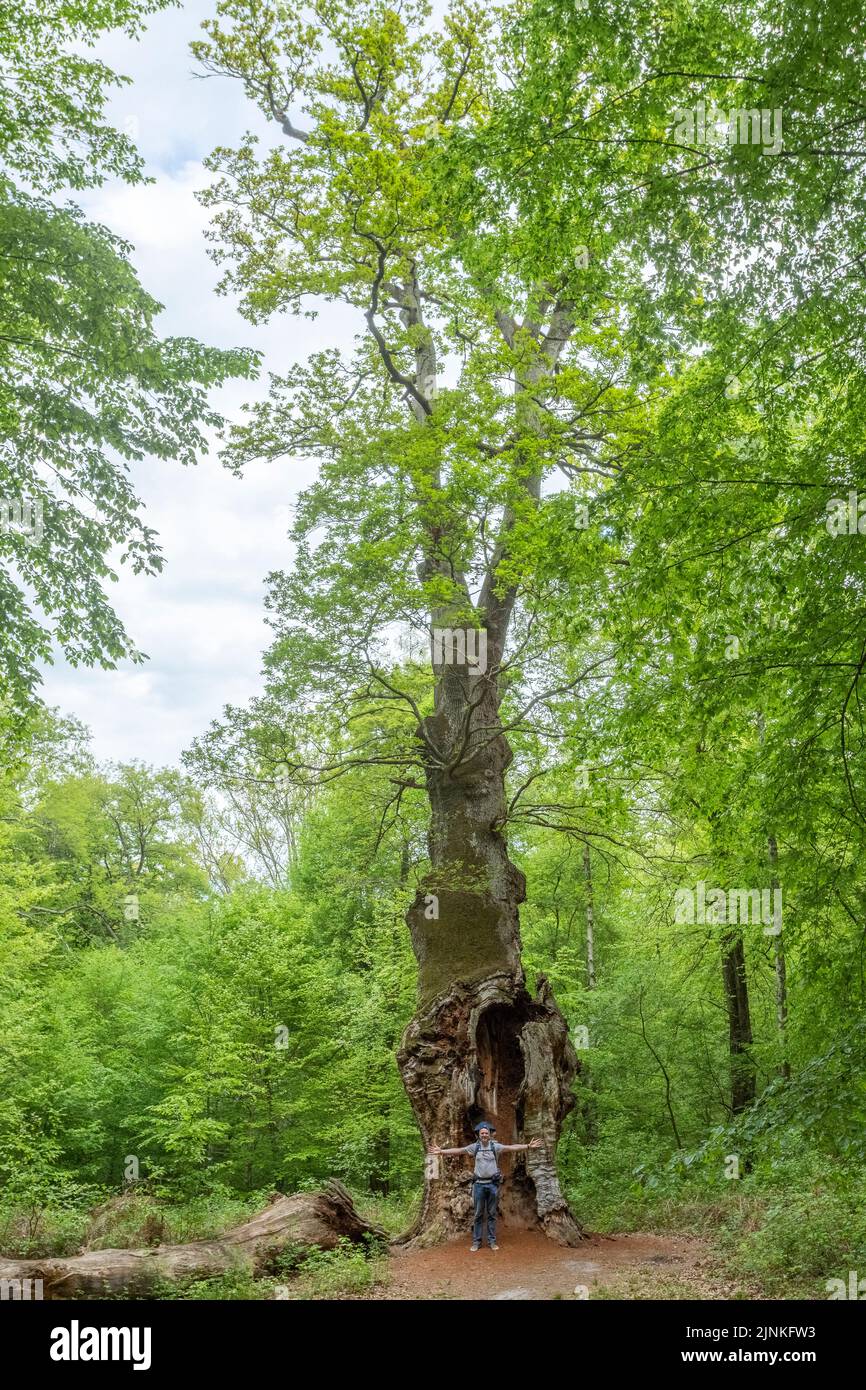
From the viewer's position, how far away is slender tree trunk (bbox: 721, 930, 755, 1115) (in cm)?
1471

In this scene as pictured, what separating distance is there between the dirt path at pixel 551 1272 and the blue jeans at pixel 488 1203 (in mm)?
174

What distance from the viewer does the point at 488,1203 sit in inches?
386

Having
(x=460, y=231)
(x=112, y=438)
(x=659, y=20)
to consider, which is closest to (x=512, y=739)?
(x=112, y=438)

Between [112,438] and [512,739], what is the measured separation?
6.47 meters

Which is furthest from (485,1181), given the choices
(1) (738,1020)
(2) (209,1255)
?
(1) (738,1020)

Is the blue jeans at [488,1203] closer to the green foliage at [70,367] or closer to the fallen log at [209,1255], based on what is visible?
the fallen log at [209,1255]

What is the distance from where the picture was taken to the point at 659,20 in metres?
6.40

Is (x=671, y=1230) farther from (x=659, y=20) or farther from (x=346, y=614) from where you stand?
(x=659, y=20)

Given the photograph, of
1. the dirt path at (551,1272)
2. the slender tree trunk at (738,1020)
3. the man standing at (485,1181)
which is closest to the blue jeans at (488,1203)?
the man standing at (485,1181)

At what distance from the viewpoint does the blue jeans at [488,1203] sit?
9.76 m

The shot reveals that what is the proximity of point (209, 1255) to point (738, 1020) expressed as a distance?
31.2 ft

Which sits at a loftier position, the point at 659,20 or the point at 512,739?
the point at 659,20

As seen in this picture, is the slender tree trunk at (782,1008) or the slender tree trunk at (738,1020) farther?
the slender tree trunk at (738,1020)

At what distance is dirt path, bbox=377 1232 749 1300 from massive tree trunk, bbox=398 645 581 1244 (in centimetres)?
46
